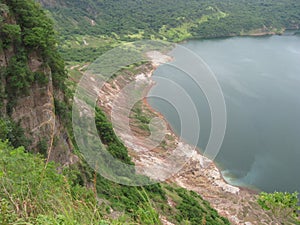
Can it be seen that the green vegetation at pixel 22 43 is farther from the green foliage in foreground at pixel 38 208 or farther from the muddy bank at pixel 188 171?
the muddy bank at pixel 188 171

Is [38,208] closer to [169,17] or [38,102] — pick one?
[38,102]

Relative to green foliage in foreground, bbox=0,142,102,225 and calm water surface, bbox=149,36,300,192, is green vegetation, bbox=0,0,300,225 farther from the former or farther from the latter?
calm water surface, bbox=149,36,300,192

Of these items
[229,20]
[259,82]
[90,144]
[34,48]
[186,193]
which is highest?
[229,20]

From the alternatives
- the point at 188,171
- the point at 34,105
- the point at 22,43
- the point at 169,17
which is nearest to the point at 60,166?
the point at 34,105

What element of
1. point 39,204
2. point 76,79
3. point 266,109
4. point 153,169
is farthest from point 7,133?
point 266,109

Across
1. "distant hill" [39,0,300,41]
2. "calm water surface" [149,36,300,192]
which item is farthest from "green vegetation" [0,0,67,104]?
"distant hill" [39,0,300,41]

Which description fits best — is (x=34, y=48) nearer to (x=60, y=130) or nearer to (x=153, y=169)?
(x=60, y=130)
